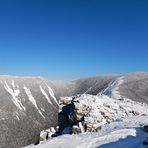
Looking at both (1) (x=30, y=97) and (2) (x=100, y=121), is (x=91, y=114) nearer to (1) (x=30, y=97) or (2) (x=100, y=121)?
(2) (x=100, y=121)

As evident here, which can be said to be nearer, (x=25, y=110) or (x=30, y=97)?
(x=25, y=110)

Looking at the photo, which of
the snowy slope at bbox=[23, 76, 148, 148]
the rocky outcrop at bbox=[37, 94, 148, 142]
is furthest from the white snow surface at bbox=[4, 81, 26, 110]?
the rocky outcrop at bbox=[37, 94, 148, 142]

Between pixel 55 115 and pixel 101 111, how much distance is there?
62359 millimetres

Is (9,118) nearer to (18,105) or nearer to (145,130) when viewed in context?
(18,105)

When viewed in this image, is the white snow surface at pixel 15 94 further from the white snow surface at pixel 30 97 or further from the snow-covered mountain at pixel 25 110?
the white snow surface at pixel 30 97

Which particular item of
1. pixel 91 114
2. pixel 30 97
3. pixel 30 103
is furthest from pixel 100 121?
pixel 30 97

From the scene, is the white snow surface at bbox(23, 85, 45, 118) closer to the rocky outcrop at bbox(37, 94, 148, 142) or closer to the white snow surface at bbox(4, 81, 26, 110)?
the white snow surface at bbox(4, 81, 26, 110)

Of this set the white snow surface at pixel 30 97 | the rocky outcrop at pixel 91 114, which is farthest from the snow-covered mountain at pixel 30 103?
the rocky outcrop at pixel 91 114

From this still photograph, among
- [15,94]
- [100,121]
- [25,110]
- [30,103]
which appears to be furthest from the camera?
[15,94]

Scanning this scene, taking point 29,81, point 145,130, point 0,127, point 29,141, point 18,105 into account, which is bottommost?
point 29,141

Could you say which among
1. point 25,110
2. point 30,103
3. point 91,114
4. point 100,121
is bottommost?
point 25,110

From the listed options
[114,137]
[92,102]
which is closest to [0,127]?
[92,102]

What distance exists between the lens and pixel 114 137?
52.6 ft

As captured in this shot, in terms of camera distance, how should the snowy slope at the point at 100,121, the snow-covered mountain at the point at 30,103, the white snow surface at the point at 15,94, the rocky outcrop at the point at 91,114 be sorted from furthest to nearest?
1. the white snow surface at the point at 15,94
2. the snow-covered mountain at the point at 30,103
3. the rocky outcrop at the point at 91,114
4. the snowy slope at the point at 100,121
